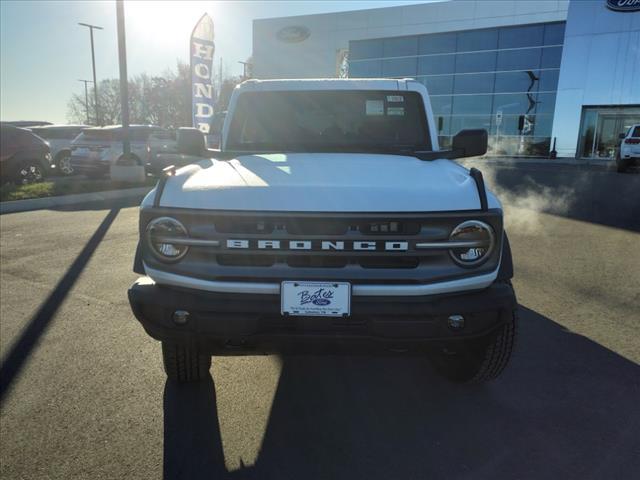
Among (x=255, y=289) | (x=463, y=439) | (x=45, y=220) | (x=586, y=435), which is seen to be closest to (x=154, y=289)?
(x=255, y=289)

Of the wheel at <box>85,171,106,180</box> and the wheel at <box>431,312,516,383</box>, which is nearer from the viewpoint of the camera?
the wheel at <box>431,312,516,383</box>

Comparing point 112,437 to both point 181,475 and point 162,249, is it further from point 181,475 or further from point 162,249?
point 162,249

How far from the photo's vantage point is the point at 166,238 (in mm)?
2371

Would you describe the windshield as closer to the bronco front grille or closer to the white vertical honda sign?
the bronco front grille

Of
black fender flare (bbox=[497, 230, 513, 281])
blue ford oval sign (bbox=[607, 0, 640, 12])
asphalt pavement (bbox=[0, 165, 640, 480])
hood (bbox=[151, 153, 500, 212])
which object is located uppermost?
blue ford oval sign (bbox=[607, 0, 640, 12])

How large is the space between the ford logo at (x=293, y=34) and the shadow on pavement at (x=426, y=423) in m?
37.6

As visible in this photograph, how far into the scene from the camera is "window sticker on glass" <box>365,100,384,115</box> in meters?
3.98

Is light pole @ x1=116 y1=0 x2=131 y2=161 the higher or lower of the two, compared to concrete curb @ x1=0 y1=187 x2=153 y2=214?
higher

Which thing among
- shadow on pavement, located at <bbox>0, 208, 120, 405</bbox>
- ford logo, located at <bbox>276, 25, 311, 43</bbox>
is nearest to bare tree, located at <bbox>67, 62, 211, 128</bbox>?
ford logo, located at <bbox>276, 25, 311, 43</bbox>

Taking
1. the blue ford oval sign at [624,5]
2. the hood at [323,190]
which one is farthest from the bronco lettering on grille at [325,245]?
the blue ford oval sign at [624,5]

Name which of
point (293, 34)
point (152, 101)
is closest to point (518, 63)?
point (293, 34)

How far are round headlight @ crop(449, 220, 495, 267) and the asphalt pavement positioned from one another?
97 cm

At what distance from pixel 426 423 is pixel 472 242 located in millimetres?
1083

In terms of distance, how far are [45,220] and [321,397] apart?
7.87 m
